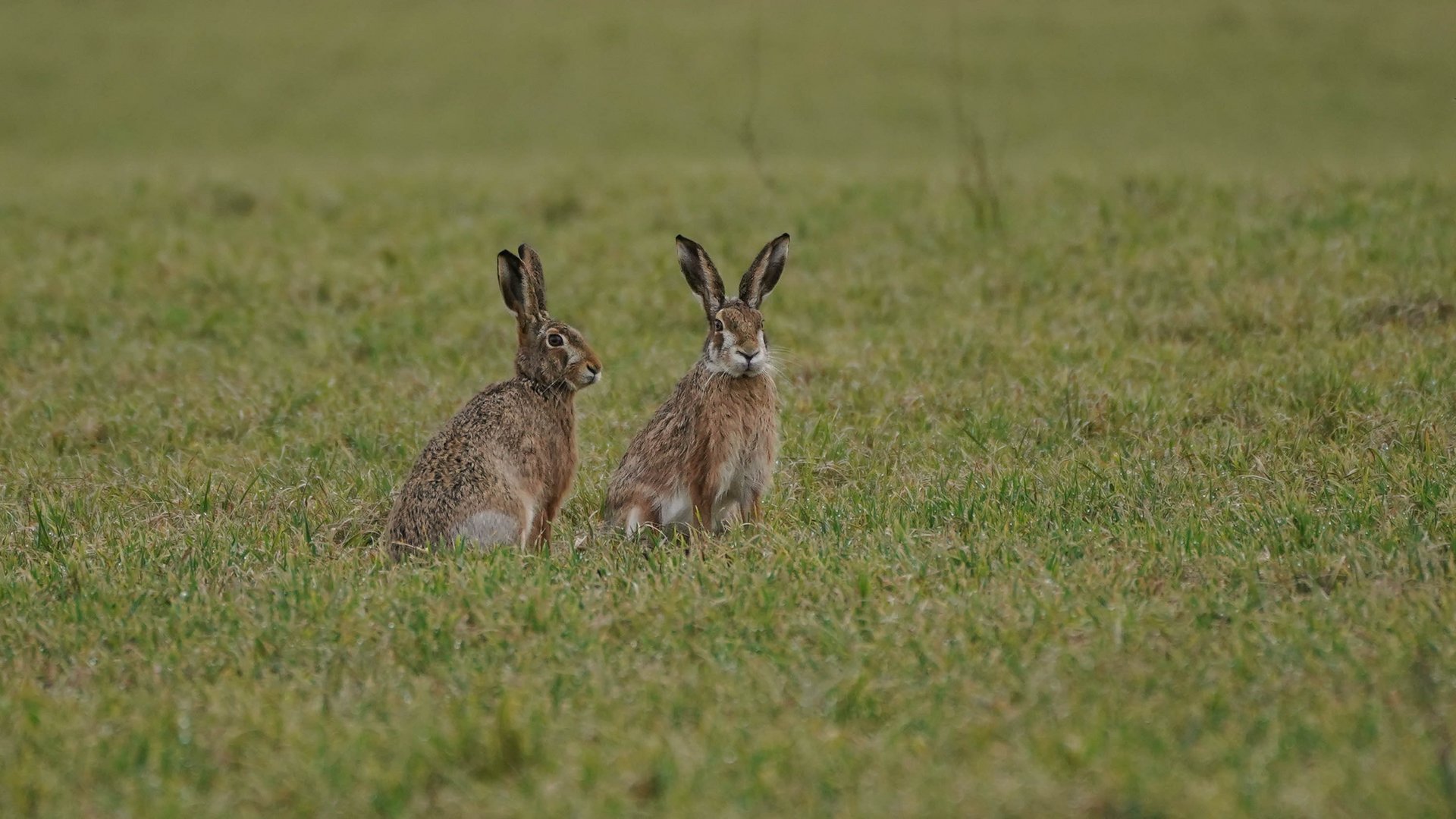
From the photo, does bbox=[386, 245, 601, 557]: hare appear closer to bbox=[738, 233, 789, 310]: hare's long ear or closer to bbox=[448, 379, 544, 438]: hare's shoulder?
bbox=[448, 379, 544, 438]: hare's shoulder

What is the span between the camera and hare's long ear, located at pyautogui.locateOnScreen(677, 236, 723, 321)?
6547 mm

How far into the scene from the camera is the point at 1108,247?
1208 cm

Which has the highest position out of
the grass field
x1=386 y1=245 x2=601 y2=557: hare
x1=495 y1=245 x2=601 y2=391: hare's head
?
x1=495 y1=245 x2=601 y2=391: hare's head

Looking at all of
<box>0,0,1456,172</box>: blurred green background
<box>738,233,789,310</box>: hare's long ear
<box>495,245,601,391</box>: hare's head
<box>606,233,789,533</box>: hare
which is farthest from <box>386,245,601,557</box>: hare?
<box>0,0,1456,172</box>: blurred green background

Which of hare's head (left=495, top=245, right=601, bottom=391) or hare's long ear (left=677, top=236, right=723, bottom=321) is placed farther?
A: hare's head (left=495, top=245, right=601, bottom=391)

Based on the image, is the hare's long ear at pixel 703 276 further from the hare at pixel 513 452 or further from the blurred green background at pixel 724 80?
the blurred green background at pixel 724 80

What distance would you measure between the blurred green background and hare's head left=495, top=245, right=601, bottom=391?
15.3 m

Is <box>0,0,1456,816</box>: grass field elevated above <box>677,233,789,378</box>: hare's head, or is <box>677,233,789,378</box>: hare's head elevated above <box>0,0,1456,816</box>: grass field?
<box>677,233,789,378</box>: hare's head

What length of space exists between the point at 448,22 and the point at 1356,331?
82.3 feet

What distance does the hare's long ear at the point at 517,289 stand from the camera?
670cm

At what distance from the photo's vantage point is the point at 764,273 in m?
6.65

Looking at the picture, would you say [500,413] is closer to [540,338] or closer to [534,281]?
[540,338]

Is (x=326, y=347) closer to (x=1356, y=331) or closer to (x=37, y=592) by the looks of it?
(x=37, y=592)

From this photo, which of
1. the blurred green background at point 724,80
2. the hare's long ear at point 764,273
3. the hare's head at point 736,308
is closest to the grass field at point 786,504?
the hare's head at point 736,308
